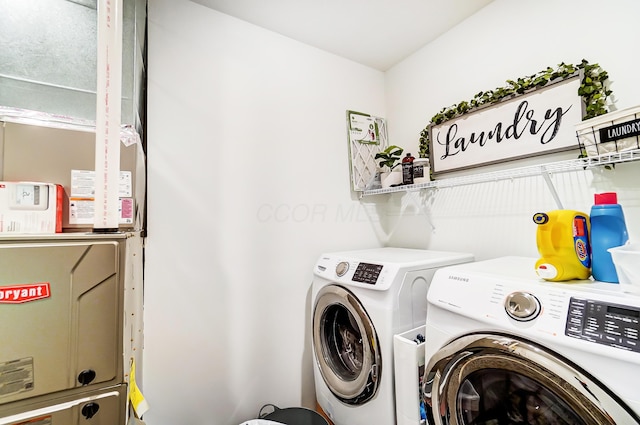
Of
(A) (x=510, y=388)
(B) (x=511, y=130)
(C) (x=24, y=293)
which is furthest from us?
(B) (x=511, y=130)

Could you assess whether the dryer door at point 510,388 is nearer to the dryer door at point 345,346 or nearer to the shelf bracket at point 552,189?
the dryer door at point 345,346

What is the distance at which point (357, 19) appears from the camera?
5.76 feet

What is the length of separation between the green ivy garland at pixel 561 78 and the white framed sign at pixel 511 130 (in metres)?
0.03

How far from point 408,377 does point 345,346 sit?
0.56 metres

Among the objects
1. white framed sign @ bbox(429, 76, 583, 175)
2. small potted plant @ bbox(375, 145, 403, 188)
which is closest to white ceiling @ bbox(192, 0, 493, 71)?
white framed sign @ bbox(429, 76, 583, 175)

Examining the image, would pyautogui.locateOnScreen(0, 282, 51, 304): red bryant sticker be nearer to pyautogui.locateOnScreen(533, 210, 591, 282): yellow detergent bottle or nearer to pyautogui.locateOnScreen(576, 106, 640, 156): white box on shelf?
pyautogui.locateOnScreen(533, 210, 591, 282): yellow detergent bottle

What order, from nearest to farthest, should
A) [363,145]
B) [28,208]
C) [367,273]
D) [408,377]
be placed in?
Answer: [28,208], [408,377], [367,273], [363,145]

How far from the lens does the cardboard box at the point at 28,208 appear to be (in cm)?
74

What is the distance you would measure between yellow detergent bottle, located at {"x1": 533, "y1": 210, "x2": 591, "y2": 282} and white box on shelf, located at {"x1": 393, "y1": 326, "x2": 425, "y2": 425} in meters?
0.53

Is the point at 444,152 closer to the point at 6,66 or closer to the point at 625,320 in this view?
the point at 625,320

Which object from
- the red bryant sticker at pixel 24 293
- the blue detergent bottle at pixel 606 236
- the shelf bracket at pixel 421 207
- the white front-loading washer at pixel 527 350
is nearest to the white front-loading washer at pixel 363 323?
the white front-loading washer at pixel 527 350

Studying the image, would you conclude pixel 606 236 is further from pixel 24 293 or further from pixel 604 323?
pixel 24 293

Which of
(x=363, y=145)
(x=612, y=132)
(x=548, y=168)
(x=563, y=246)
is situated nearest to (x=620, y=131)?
(x=612, y=132)

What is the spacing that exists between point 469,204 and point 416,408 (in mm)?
1195
